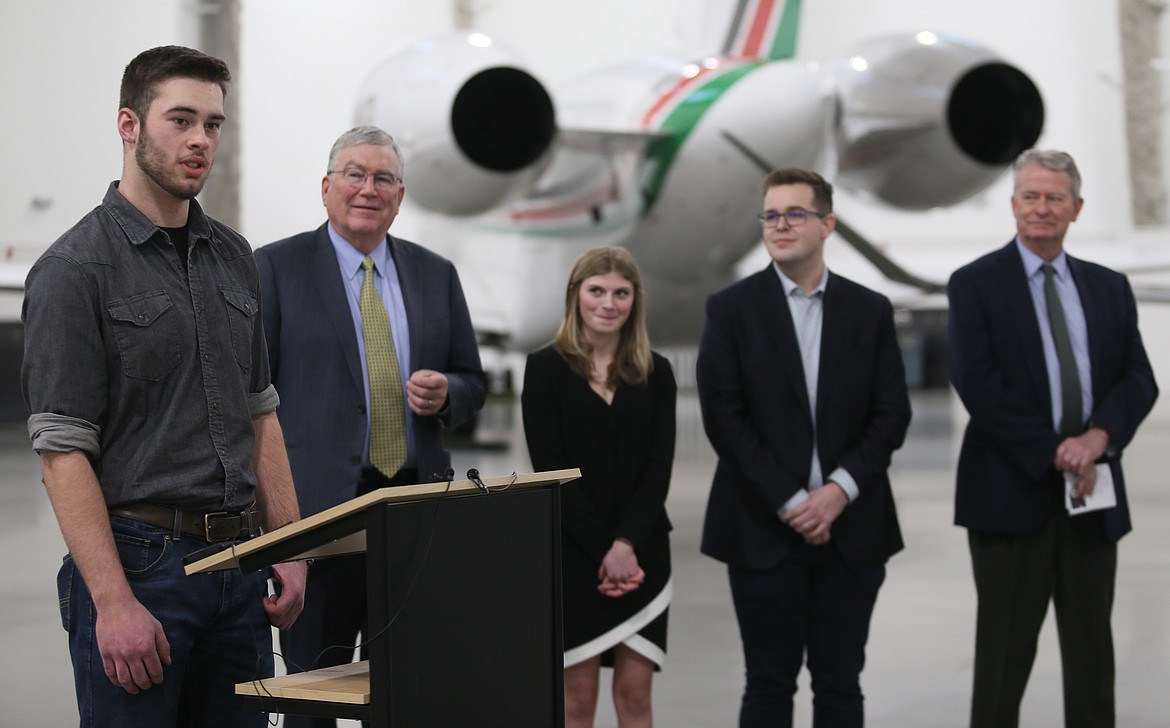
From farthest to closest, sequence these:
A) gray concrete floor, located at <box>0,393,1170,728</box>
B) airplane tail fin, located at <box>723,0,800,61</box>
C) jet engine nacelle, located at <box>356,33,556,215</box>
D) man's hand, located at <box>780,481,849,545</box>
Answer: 1. airplane tail fin, located at <box>723,0,800,61</box>
2. jet engine nacelle, located at <box>356,33,556,215</box>
3. gray concrete floor, located at <box>0,393,1170,728</box>
4. man's hand, located at <box>780,481,849,545</box>

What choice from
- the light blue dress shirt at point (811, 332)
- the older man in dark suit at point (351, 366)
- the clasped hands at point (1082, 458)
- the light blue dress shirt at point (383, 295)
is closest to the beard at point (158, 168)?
the older man in dark suit at point (351, 366)

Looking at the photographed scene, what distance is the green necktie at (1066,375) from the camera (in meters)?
3.03

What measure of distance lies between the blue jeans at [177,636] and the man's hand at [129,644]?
0.04 m

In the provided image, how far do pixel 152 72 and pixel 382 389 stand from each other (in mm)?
1021

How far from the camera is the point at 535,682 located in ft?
5.77

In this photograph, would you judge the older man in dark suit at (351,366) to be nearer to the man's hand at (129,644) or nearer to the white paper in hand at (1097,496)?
the man's hand at (129,644)

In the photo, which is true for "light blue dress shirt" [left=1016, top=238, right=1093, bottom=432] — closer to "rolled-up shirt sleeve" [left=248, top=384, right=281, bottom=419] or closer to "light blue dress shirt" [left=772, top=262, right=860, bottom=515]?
"light blue dress shirt" [left=772, top=262, right=860, bottom=515]

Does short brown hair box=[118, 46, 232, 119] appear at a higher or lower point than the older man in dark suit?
higher

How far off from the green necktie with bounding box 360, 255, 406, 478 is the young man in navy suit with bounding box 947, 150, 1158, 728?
1349 mm

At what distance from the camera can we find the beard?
176cm

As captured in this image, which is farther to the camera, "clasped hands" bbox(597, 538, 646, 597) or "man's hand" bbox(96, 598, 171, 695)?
"clasped hands" bbox(597, 538, 646, 597)

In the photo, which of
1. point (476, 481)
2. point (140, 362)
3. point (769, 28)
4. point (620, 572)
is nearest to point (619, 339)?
point (620, 572)

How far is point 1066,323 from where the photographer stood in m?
3.07

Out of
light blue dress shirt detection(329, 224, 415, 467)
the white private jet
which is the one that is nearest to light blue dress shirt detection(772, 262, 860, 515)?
light blue dress shirt detection(329, 224, 415, 467)
